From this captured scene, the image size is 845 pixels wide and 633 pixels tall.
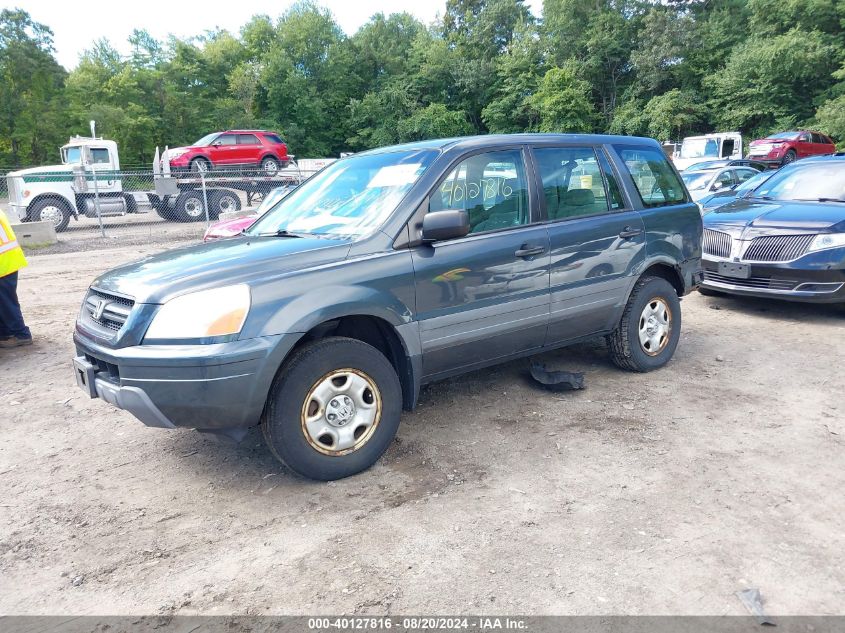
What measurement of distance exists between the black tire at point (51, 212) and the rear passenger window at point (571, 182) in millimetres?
17120

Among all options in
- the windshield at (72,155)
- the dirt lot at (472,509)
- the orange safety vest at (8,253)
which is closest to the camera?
the dirt lot at (472,509)

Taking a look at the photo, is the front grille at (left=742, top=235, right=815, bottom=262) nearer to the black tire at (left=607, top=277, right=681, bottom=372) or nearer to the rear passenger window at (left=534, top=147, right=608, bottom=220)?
the black tire at (left=607, top=277, right=681, bottom=372)

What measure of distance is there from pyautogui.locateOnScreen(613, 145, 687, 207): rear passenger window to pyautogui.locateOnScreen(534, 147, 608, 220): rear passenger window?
16.5 inches

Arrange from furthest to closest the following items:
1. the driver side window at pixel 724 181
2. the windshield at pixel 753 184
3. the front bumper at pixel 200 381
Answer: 1. the driver side window at pixel 724 181
2. the windshield at pixel 753 184
3. the front bumper at pixel 200 381

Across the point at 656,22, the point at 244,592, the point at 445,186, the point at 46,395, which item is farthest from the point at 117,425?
the point at 656,22

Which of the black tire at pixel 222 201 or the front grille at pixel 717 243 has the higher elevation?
the black tire at pixel 222 201

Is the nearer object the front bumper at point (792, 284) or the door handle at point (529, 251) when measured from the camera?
the door handle at point (529, 251)

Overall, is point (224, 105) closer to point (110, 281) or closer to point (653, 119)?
point (653, 119)

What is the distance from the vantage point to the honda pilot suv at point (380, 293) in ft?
10.6

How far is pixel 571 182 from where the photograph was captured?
4.77m

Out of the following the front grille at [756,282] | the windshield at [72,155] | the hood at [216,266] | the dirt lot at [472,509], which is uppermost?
the windshield at [72,155]

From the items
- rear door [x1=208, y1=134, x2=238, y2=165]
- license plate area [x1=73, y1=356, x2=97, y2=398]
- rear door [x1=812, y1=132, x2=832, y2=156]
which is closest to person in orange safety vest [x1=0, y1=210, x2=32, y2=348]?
license plate area [x1=73, y1=356, x2=97, y2=398]

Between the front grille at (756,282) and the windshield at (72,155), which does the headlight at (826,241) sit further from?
the windshield at (72,155)

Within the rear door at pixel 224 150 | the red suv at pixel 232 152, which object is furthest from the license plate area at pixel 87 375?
the rear door at pixel 224 150
